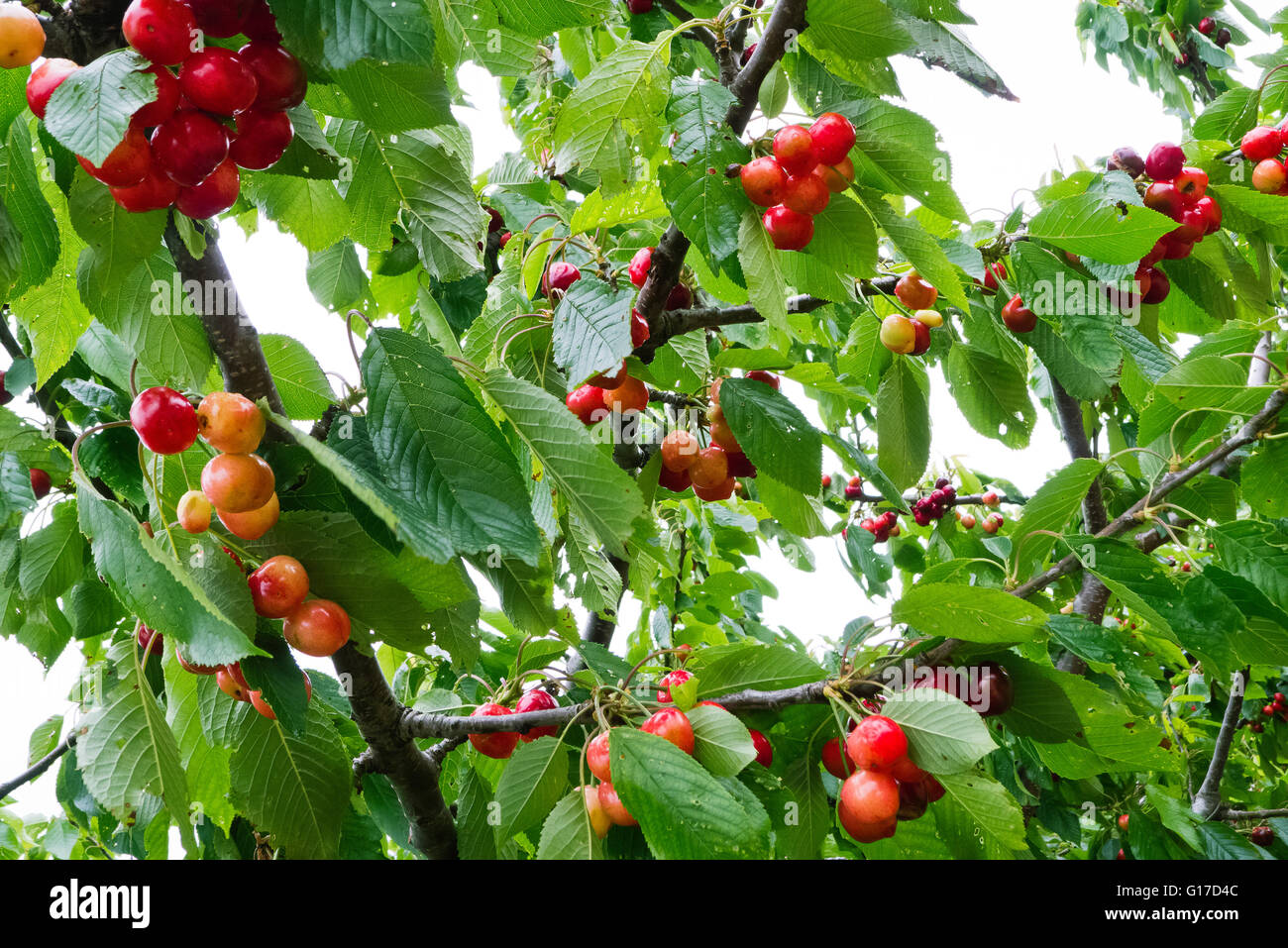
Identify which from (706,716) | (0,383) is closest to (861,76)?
(706,716)

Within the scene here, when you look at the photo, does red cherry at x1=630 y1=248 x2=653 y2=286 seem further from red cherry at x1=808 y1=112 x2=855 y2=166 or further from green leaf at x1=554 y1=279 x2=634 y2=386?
red cherry at x1=808 y1=112 x2=855 y2=166

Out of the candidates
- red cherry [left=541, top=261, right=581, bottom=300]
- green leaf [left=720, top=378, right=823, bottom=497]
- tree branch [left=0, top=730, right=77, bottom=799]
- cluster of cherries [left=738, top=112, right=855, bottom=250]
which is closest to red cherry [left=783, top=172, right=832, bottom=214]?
cluster of cherries [left=738, top=112, right=855, bottom=250]

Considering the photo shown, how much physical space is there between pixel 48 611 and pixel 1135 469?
2.52m

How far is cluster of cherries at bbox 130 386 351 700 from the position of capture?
919 millimetres

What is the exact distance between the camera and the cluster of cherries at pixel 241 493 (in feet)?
3.01

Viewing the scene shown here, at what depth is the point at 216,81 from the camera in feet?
2.46

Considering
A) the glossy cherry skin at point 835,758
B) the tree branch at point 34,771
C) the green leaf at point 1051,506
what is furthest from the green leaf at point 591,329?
the tree branch at point 34,771

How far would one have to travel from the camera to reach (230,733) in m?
1.22

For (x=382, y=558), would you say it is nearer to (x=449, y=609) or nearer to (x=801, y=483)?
(x=449, y=609)

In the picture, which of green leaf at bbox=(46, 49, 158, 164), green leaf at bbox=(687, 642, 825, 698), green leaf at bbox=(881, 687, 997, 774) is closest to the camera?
green leaf at bbox=(46, 49, 158, 164)

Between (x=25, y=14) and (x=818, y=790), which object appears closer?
(x=25, y=14)

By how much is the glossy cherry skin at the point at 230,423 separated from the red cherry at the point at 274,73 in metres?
0.29

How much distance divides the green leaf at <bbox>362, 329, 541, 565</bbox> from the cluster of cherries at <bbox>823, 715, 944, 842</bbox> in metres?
0.58
